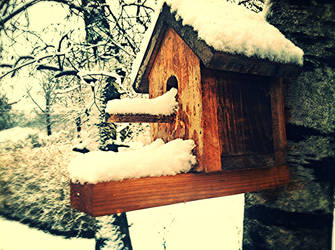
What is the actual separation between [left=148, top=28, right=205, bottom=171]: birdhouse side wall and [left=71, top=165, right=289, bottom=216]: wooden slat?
0.10 m

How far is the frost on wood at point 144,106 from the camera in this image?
108cm

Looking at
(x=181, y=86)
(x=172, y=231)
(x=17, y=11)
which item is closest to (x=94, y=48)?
(x=17, y=11)

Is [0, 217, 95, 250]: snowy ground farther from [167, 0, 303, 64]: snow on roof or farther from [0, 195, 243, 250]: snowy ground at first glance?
[167, 0, 303, 64]: snow on roof

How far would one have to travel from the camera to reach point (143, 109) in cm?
114

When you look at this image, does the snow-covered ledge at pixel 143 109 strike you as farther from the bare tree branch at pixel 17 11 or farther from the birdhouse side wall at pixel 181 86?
the bare tree branch at pixel 17 11

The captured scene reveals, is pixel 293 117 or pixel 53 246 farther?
pixel 53 246

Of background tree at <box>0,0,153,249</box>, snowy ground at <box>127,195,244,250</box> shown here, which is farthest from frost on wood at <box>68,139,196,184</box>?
snowy ground at <box>127,195,244,250</box>

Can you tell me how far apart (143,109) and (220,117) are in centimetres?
37

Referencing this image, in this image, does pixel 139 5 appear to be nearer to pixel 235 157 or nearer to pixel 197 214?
pixel 235 157

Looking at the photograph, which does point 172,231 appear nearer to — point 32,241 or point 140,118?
point 32,241

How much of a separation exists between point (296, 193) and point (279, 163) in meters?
0.21

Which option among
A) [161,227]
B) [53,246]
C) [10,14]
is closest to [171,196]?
[10,14]

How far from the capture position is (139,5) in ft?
14.5

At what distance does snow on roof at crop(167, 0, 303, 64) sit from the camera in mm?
955
